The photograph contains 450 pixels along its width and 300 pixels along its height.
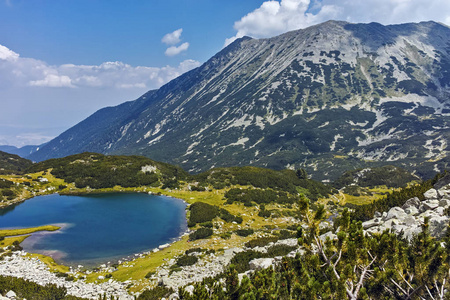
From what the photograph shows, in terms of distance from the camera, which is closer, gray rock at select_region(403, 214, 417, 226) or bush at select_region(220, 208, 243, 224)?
gray rock at select_region(403, 214, 417, 226)

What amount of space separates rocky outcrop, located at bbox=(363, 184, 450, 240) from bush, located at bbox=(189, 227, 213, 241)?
22.2 meters

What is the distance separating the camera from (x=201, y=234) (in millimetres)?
36438

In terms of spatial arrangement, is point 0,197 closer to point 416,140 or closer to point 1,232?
point 1,232

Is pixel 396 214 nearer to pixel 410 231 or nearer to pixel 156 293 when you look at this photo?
pixel 410 231

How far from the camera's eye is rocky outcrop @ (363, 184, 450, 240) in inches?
643

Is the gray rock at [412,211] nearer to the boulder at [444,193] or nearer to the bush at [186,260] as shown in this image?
the boulder at [444,193]

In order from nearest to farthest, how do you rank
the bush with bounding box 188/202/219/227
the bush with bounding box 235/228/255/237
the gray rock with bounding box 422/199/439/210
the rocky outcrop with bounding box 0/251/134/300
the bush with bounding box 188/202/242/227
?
1. the gray rock with bounding box 422/199/439/210
2. the rocky outcrop with bounding box 0/251/134/300
3. the bush with bounding box 235/228/255/237
4. the bush with bounding box 188/202/219/227
5. the bush with bounding box 188/202/242/227

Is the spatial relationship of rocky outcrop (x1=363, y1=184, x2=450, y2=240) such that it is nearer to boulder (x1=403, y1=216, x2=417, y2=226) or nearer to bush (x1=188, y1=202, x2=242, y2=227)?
boulder (x1=403, y1=216, x2=417, y2=226)

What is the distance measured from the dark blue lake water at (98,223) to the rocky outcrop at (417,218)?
1085 inches

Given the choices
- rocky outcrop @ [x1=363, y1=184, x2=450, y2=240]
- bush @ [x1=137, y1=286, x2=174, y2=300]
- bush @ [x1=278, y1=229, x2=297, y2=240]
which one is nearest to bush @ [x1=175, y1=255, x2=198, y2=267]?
bush @ [x1=137, y1=286, x2=174, y2=300]

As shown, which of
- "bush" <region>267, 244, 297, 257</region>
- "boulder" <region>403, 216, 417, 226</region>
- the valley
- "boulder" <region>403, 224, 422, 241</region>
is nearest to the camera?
"boulder" <region>403, 224, 422, 241</region>

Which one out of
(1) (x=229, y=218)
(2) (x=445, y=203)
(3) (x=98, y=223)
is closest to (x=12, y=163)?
(3) (x=98, y=223)

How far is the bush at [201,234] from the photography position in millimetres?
35875

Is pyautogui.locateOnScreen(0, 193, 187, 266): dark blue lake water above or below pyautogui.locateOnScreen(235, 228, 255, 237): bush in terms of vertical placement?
above
